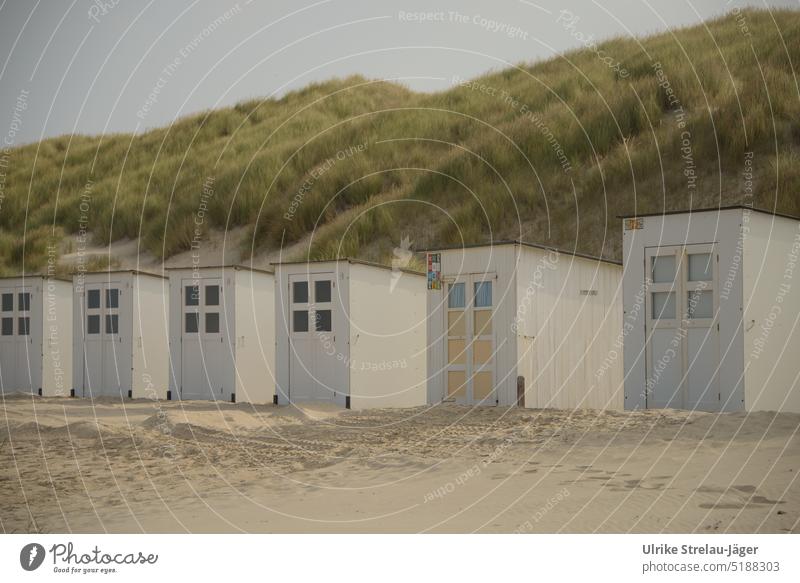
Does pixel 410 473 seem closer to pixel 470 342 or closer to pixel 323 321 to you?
pixel 470 342

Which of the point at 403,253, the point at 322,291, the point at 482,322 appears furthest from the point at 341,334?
the point at 403,253

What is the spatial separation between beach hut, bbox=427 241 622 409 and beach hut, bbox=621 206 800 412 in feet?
7.71

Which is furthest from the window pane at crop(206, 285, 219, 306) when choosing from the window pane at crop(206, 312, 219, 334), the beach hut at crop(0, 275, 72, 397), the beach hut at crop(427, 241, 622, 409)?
the beach hut at crop(427, 241, 622, 409)

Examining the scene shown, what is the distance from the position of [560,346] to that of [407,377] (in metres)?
3.38

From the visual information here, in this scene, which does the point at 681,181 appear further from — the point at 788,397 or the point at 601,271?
the point at 788,397

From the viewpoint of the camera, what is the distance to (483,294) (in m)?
17.2

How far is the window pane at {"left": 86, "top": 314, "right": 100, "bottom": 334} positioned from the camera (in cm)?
2220

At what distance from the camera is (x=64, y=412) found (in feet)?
59.5

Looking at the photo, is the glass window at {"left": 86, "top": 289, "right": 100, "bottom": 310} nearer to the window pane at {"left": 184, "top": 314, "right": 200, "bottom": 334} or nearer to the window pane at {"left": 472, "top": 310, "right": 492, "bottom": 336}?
the window pane at {"left": 184, "top": 314, "right": 200, "bottom": 334}

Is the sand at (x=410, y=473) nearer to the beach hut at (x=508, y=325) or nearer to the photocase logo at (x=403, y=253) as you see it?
the beach hut at (x=508, y=325)
